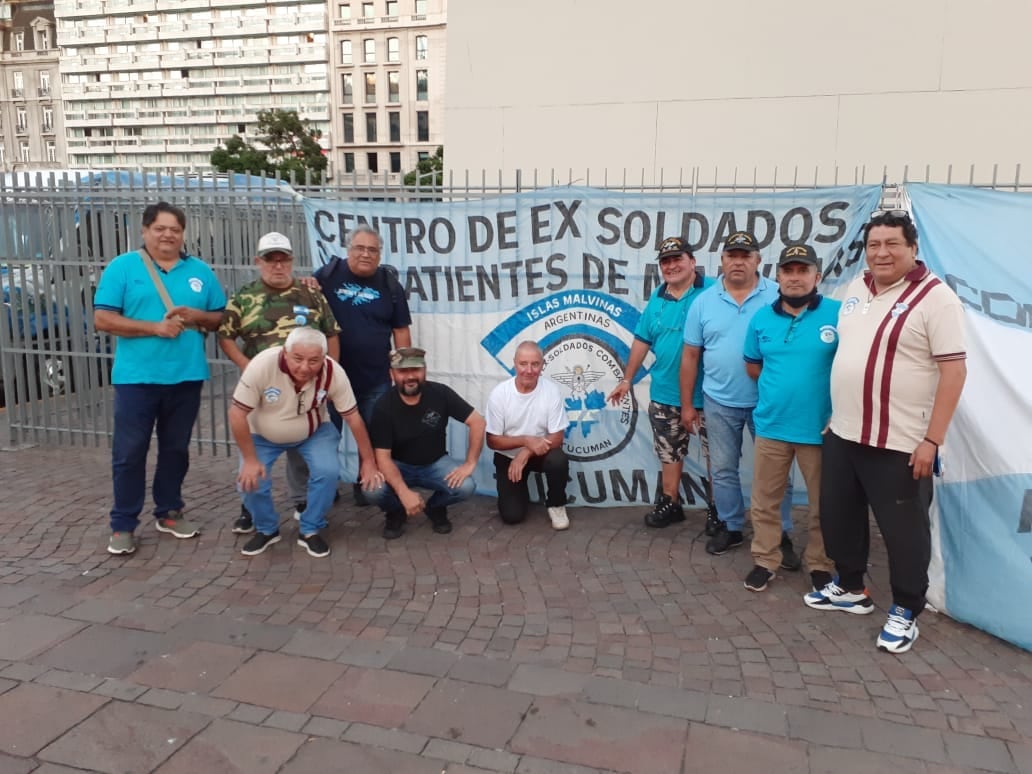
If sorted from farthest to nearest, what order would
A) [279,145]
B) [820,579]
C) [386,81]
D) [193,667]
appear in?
[386,81] < [279,145] < [820,579] < [193,667]

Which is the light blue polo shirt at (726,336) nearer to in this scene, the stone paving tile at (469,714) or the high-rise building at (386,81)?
the stone paving tile at (469,714)

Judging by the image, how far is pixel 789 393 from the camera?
12.3 ft

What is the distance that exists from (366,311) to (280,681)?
2427 millimetres

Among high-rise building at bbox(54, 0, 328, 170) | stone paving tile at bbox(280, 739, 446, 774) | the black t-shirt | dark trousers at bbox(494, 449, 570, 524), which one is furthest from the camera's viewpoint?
high-rise building at bbox(54, 0, 328, 170)

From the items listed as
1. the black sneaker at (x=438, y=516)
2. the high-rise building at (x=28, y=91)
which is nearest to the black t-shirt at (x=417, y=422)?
the black sneaker at (x=438, y=516)

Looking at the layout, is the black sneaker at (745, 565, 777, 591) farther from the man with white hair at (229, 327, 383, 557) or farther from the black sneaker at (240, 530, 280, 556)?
the black sneaker at (240, 530, 280, 556)

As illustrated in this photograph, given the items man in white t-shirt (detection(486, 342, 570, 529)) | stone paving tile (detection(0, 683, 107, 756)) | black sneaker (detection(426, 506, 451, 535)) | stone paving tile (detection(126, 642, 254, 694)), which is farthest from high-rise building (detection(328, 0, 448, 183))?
stone paving tile (detection(0, 683, 107, 756))

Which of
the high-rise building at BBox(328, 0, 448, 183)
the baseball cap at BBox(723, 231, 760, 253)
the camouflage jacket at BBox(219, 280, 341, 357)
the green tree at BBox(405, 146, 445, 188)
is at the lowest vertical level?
the camouflage jacket at BBox(219, 280, 341, 357)

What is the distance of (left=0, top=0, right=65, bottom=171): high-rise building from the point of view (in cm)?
9081

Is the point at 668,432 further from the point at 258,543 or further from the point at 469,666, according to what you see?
the point at 258,543

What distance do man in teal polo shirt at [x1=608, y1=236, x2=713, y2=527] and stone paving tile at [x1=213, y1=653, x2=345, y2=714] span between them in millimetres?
2358

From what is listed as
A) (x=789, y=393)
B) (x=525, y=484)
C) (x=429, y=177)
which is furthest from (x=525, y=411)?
(x=429, y=177)

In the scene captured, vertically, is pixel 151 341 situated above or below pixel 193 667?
above

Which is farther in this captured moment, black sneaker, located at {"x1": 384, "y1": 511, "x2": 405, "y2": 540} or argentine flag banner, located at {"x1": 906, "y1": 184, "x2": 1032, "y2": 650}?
black sneaker, located at {"x1": 384, "y1": 511, "x2": 405, "y2": 540}
